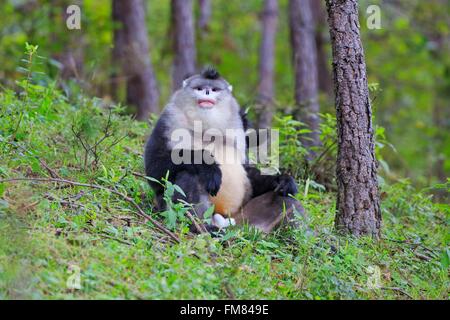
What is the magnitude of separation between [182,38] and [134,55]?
1031mm

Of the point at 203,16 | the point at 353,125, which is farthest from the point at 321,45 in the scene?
the point at 353,125

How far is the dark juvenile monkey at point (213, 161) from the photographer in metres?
5.21

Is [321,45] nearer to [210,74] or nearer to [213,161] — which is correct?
[210,74]

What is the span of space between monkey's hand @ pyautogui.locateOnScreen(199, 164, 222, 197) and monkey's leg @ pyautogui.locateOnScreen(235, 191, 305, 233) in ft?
1.16

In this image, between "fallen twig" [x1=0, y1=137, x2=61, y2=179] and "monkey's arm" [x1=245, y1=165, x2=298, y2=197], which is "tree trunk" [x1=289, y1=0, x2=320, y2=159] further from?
"fallen twig" [x1=0, y1=137, x2=61, y2=179]

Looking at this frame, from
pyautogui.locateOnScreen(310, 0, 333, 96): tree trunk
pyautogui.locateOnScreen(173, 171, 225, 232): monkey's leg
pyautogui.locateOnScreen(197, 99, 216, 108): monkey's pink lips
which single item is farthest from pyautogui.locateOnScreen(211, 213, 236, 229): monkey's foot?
pyautogui.locateOnScreen(310, 0, 333, 96): tree trunk

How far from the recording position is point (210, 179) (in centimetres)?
521

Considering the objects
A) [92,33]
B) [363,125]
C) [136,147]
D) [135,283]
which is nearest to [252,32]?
[92,33]

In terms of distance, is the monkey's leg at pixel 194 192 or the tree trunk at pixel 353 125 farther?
the monkey's leg at pixel 194 192

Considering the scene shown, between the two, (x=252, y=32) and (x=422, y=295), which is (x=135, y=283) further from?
(x=252, y=32)

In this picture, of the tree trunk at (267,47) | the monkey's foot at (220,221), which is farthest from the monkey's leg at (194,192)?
the tree trunk at (267,47)

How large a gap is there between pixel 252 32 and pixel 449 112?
20.8ft

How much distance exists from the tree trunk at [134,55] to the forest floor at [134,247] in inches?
171

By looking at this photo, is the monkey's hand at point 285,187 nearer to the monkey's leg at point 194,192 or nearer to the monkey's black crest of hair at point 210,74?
the monkey's leg at point 194,192
